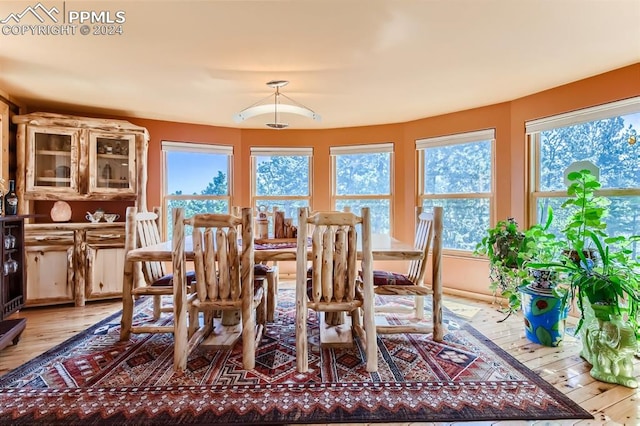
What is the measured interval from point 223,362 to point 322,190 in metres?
2.84

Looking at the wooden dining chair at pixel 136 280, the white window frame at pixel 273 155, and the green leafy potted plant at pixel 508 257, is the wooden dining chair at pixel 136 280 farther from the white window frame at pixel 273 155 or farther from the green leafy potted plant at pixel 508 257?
the green leafy potted plant at pixel 508 257

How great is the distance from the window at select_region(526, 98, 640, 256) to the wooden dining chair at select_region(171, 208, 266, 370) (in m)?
3.02

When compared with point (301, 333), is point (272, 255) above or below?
above

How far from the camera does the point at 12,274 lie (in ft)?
9.06

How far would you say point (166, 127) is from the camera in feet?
13.4

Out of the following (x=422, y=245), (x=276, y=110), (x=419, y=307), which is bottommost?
(x=419, y=307)

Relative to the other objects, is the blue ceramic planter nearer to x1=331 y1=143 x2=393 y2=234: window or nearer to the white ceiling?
the white ceiling

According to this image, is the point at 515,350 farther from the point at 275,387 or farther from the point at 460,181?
the point at 460,181

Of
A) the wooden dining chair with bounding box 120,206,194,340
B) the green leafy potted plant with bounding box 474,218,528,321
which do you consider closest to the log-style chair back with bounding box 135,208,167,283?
the wooden dining chair with bounding box 120,206,194,340

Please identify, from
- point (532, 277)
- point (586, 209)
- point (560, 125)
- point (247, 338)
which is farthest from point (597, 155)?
point (247, 338)

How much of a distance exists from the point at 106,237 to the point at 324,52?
9.98 ft

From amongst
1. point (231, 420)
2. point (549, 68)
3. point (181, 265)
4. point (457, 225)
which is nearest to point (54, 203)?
point (181, 265)

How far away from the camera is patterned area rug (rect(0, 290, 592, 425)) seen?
155 cm

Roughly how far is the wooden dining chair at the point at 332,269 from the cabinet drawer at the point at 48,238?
2884 mm
